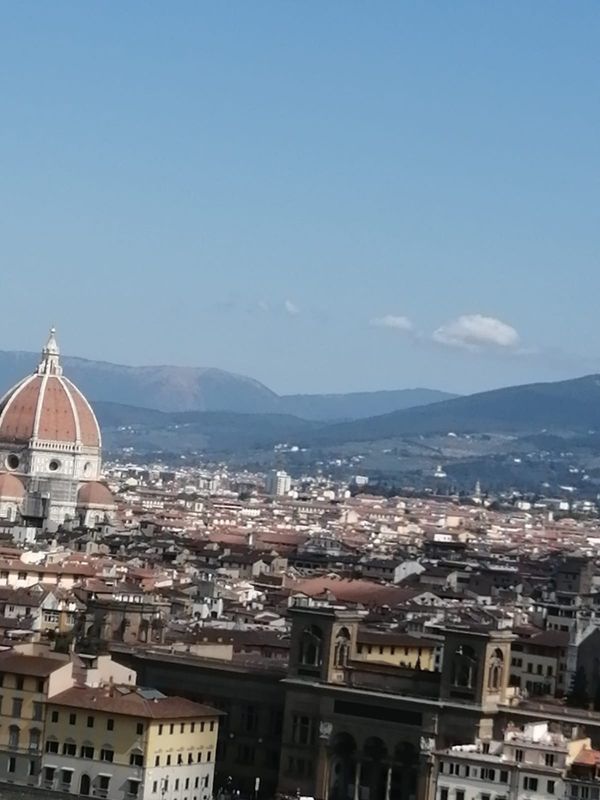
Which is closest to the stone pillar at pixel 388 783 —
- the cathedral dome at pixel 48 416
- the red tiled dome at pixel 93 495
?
the red tiled dome at pixel 93 495

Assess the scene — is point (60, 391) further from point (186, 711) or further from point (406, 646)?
point (186, 711)

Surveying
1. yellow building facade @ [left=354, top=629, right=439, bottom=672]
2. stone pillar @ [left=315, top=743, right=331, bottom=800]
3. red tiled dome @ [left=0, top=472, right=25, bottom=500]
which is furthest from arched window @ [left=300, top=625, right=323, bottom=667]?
red tiled dome @ [left=0, top=472, right=25, bottom=500]

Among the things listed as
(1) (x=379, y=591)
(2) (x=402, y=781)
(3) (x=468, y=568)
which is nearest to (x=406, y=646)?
(2) (x=402, y=781)

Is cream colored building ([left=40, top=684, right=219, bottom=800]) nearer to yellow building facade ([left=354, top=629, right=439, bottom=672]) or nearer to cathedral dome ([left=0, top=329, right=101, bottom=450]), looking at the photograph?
yellow building facade ([left=354, top=629, right=439, bottom=672])

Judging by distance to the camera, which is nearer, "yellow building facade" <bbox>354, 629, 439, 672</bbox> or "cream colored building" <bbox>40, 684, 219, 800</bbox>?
"cream colored building" <bbox>40, 684, 219, 800</bbox>

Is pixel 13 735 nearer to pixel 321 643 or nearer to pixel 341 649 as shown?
pixel 321 643

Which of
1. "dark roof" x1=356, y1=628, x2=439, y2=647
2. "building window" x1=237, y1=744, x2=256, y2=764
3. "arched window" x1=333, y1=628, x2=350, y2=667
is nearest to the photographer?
"arched window" x1=333, y1=628, x2=350, y2=667

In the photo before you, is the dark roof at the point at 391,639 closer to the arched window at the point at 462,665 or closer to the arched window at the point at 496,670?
the arched window at the point at 496,670

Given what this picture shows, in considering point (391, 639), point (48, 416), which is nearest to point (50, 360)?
point (48, 416)
